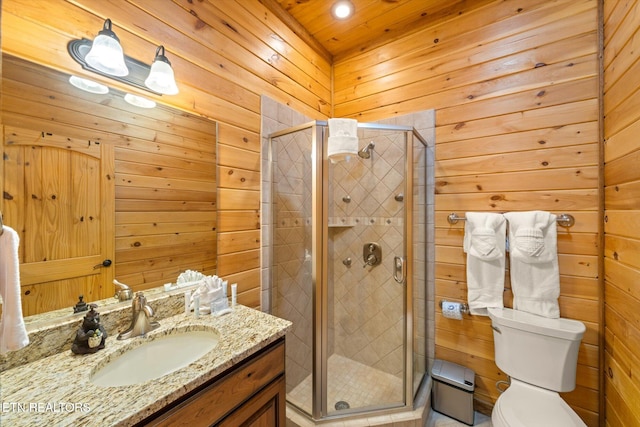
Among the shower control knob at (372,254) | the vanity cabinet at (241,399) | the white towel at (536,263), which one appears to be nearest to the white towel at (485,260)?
the white towel at (536,263)

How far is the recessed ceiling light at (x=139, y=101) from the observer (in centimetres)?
117

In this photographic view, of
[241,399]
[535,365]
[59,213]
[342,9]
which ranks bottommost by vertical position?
[535,365]

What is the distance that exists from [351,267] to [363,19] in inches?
78.4

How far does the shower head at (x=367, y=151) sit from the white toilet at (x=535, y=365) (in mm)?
1359

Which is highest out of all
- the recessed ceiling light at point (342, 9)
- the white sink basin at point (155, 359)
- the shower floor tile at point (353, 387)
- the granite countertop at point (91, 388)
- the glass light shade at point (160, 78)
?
the recessed ceiling light at point (342, 9)

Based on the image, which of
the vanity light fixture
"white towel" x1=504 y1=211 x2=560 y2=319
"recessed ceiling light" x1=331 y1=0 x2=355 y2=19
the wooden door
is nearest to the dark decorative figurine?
the wooden door

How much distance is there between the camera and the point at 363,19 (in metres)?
2.02

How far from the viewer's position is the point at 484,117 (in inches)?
70.9

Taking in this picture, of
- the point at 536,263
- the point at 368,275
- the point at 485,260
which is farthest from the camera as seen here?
the point at 368,275

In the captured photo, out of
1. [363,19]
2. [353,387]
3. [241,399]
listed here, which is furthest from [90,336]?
[363,19]

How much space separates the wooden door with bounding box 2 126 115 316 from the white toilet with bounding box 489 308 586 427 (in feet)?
6.63

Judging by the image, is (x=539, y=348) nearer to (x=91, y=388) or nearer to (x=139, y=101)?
(x=91, y=388)

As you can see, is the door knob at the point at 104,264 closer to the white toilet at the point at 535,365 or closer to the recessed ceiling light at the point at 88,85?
the recessed ceiling light at the point at 88,85

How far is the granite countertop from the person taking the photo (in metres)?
0.67
